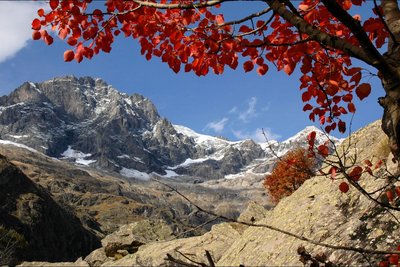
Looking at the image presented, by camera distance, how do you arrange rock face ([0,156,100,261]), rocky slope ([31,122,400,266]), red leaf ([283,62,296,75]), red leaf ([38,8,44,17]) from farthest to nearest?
rock face ([0,156,100,261]) < rocky slope ([31,122,400,266]) < red leaf ([38,8,44,17]) < red leaf ([283,62,296,75])

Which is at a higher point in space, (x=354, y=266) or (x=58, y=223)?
(x=58, y=223)

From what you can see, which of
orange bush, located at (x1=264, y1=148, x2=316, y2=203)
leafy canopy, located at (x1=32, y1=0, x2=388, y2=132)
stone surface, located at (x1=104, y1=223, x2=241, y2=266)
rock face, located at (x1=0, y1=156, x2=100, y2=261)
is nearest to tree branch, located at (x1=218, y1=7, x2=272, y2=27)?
leafy canopy, located at (x1=32, y1=0, x2=388, y2=132)

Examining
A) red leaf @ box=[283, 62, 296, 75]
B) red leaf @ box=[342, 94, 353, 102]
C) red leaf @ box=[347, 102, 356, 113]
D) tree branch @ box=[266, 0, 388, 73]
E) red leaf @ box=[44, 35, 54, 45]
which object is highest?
red leaf @ box=[44, 35, 54, 45]

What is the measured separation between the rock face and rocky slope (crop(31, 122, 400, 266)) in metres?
97.1

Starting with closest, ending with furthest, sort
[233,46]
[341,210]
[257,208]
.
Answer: [233,46] < [341,210] < [257,208]

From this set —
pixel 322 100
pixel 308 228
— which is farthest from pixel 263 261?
pixel 322 100

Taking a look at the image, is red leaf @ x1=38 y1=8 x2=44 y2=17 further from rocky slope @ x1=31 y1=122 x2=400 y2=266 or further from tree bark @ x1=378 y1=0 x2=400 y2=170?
rocky slope @ x1=31 y1=122 x2=400 y2=266

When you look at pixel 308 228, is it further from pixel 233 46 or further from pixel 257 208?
pixel 257 208

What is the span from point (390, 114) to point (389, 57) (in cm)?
58

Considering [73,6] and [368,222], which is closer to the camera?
[73,6]

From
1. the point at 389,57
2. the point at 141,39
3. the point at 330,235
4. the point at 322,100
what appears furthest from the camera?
the point at 330,235

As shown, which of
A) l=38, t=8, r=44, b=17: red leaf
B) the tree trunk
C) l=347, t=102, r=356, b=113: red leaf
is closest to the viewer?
the tree trunk

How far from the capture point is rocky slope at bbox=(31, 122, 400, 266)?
11047 mm

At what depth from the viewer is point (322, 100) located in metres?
6.44
